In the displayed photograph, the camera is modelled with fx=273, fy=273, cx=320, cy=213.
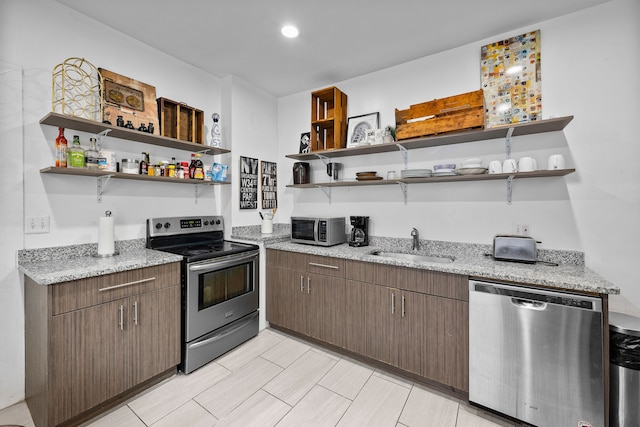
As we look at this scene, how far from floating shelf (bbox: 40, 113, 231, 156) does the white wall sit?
2162 millimetres

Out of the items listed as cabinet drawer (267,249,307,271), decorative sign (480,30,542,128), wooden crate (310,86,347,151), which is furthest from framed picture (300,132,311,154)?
decorative sign (480,30,542,128)

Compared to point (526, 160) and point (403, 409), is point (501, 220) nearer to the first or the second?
point (526, 160)

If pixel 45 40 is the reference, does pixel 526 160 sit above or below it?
below

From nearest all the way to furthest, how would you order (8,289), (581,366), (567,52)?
(581,366), (8,289), (567,52)

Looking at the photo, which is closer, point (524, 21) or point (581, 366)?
point (581, 366)

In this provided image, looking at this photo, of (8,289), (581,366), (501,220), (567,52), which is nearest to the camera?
(581,366)

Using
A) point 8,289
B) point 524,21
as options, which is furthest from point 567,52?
point 8,289

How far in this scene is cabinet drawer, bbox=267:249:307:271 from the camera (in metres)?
2.64

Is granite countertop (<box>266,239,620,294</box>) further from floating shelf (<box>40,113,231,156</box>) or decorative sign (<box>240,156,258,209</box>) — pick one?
floating shelf (<box>40,113,231,156</box>)

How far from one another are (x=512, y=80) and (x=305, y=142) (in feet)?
6.92

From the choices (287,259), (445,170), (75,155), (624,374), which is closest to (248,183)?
(287,259)

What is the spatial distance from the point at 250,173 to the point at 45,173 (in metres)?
1.74

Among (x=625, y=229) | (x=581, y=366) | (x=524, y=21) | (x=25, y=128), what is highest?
(x=524, y=21)

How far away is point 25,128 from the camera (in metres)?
1.84
